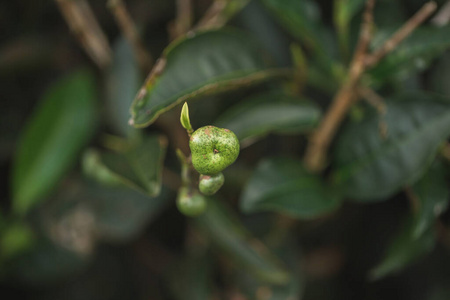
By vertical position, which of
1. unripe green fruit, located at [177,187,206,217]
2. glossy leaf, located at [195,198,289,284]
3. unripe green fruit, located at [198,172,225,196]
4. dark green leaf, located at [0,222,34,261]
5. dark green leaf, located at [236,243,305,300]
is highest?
unripe green fruit, located at [198,172,225,196]

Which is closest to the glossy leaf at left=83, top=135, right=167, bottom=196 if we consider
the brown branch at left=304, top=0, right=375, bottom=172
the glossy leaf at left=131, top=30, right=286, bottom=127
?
the glossy leaf at left=131, top=30, right=286, bottom=127

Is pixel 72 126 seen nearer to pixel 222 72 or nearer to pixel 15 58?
pixel 15 58

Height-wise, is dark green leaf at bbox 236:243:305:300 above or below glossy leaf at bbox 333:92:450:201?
below

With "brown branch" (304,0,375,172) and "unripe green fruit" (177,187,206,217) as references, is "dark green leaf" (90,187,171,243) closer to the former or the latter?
"brown branch" (304,0,375,172)

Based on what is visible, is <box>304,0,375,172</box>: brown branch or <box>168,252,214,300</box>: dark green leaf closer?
<box>304,0,375,172</box>: brown branch

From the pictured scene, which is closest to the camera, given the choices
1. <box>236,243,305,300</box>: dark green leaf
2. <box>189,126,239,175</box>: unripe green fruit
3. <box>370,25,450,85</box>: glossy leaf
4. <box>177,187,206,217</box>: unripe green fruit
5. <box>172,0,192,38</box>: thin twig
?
<box>189,126,239,175</box>: unripe green fruit

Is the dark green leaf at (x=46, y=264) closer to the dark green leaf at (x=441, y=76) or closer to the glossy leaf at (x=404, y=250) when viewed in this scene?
the glossy leaf at (x=404, y=250)

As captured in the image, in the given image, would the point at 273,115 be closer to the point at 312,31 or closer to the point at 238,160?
the point at 312,31

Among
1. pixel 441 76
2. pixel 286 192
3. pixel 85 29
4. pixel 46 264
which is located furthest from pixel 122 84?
pixel 441 76
